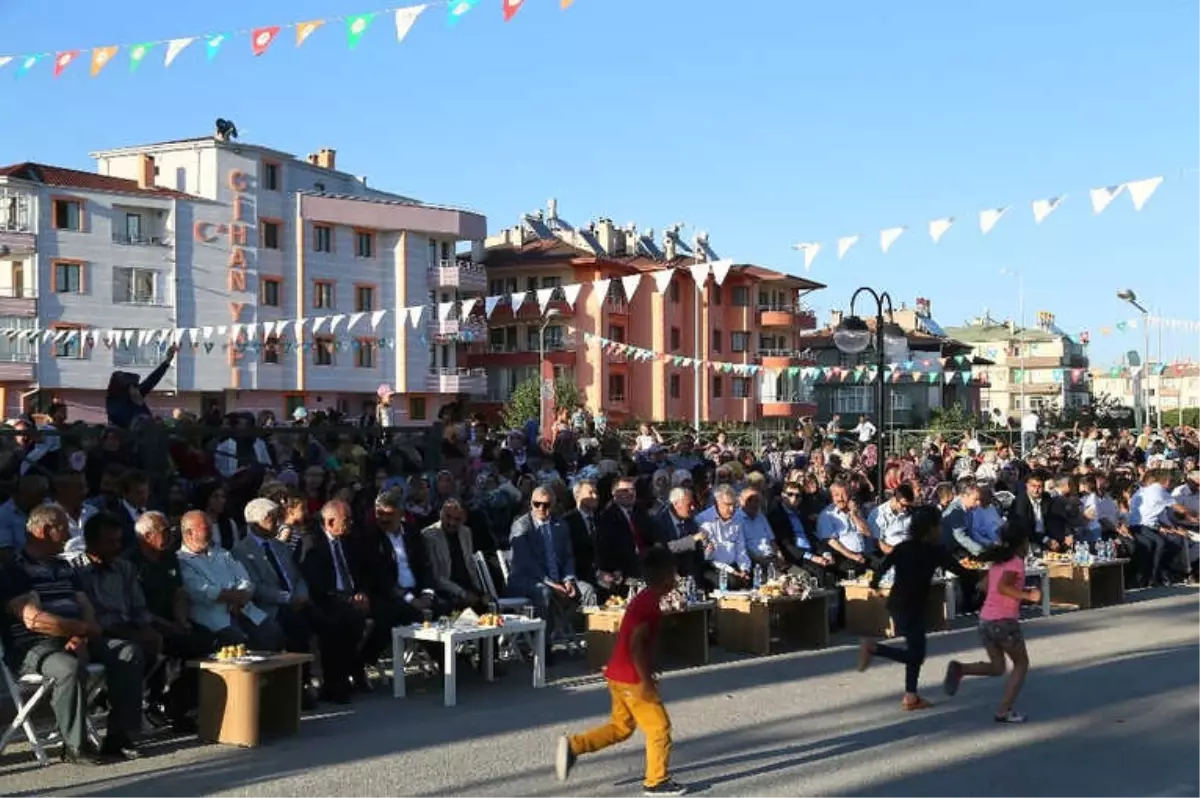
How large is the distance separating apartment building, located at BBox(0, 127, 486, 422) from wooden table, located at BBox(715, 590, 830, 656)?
3429 cm

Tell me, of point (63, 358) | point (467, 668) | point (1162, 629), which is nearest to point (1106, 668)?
point (1162, 629)

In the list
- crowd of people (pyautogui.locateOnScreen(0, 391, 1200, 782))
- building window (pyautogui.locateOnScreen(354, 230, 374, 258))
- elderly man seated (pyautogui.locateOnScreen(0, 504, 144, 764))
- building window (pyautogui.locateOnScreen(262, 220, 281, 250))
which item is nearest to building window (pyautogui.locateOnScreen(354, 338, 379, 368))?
building window (pyautogui.locateOnScreen(354, 230, 374, 258))

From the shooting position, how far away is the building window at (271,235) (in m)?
56.5

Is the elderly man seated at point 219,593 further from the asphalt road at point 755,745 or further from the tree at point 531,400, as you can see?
the tree at point 531,400

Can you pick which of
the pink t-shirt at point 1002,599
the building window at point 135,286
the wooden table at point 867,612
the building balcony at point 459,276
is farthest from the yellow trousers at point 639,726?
the building balcony at point 459,276

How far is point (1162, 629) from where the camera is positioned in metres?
14.7

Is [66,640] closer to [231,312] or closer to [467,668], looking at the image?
[467,668]

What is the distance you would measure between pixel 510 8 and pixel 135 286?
146 feet

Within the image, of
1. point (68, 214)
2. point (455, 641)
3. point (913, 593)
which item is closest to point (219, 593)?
point (455, 641)

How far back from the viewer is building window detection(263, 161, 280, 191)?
56.4 meters

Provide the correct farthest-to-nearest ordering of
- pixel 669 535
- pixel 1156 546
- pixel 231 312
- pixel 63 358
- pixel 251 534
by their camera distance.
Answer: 1. pixel 231 312
2. pixel 63 358
3. pixel 1156 546
4. pixel 669 535
5. pixel 251 534

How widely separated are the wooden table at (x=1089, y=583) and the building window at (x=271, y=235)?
44127 mm

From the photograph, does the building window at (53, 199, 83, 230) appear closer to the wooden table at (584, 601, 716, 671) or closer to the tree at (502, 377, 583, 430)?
the tree at (502, 377, 583, 430)

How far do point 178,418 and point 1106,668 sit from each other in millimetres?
9916
